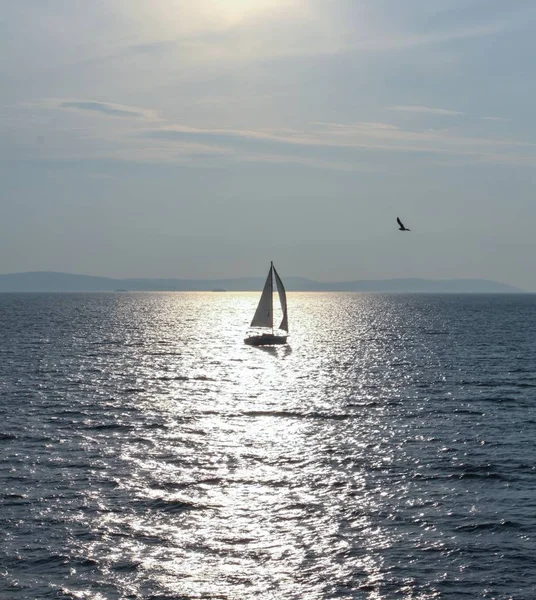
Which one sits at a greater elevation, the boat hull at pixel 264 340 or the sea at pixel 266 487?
the boat hull at pixel 264 340

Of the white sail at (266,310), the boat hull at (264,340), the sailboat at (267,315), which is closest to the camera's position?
the sailboat at (267,315)

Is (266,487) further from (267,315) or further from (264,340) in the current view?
(267,315)

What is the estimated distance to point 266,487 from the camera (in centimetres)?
3947

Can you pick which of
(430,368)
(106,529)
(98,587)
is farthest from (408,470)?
(430,368)

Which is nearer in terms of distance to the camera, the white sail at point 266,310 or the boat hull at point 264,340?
the white sail at point 266,310

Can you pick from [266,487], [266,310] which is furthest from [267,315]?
[266,487]

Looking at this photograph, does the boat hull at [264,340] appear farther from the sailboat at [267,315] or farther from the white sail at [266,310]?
the white sail at [266,310]

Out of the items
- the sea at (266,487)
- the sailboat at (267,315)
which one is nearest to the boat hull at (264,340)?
the sailboat at (267,315)

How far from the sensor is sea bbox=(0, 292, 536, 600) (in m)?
28.8

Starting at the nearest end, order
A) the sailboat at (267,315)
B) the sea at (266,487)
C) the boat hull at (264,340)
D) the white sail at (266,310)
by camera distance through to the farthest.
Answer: the sea at (266,487) < the sailboat at (267,315) < the white sail at (266,310) < the boat hull at (264,340)

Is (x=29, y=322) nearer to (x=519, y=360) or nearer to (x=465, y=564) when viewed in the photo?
(x=519, y=360)

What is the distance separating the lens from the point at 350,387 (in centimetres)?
7981

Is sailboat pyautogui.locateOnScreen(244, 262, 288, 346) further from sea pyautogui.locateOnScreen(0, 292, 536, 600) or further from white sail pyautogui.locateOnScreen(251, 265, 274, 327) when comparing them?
sea pyautogui.locateOnScreen(0, 292, 536, 600)

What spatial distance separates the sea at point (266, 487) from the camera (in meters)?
28.8
